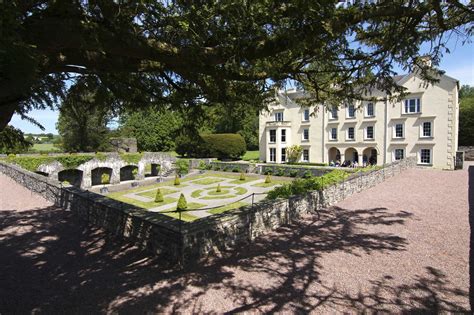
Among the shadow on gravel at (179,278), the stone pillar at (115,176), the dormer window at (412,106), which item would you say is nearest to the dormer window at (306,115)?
the dormer window at (412,106)

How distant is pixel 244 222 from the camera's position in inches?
303

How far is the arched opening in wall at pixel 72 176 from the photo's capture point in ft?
93.7

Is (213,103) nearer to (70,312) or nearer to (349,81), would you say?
(349,81)

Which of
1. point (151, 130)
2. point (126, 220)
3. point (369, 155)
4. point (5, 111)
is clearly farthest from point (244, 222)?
point (151, 130)

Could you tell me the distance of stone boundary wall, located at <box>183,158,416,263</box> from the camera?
6.39m

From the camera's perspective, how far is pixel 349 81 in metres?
6.48

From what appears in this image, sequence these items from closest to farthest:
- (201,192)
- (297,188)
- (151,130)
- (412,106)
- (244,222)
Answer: (244,222) < (297,188) < (201,192) < (412,106) < (151,130)

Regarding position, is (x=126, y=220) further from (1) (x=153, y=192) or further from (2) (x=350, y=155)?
(2) (x=350, y=155)

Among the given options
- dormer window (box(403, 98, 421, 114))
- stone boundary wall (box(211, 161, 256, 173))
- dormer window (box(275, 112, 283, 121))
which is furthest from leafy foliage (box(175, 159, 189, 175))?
dormer window (box(403, 98, 421, 114))

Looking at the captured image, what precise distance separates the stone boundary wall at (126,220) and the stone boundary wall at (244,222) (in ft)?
1.43

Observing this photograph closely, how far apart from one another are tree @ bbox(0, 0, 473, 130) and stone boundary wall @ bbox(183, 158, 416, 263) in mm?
3149

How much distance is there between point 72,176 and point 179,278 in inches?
1116

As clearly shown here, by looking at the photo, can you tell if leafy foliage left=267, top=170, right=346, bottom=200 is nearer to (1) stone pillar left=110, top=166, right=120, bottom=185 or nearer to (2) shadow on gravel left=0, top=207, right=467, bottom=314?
(2) shadow on gravel left=0, top=207, right=467, bottom=314

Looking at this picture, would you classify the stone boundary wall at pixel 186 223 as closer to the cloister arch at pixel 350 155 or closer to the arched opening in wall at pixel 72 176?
the arched opening in wall at pixel 72 176
